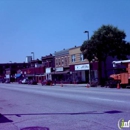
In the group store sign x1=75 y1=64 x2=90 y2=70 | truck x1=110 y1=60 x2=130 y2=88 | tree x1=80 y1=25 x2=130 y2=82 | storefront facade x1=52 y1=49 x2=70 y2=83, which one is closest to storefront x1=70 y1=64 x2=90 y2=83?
store sign x1=75 y1=64 x2=90 y2=70

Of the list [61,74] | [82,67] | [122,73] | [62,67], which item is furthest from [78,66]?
[122,73]

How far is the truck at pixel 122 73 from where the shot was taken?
3550cm

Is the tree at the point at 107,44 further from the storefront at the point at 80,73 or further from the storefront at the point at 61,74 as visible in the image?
the storefront at the point at 61,74

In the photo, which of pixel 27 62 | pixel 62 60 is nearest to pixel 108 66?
pixel 62 60

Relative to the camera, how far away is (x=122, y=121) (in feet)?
31.9

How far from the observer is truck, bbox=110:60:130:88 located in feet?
116

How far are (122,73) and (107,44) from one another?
22.9 feet

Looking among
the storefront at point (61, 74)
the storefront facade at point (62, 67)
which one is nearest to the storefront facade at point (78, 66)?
the storefront facade at point (62, 67)

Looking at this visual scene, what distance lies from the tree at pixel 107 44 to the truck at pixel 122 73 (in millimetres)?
3957

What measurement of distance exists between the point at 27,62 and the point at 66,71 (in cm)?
7458

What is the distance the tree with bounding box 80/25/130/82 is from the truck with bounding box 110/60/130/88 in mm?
3957

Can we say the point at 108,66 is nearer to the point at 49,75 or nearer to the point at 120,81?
the point at 120,81

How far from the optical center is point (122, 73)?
1430 inches

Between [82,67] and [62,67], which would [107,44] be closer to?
[82,67]
